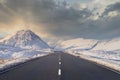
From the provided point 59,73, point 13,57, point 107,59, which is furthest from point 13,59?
point 59,73

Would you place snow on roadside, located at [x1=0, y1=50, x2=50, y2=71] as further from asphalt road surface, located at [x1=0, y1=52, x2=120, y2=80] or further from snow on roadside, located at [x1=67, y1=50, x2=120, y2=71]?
snow on roadside, located at [x1=67, y1=50, x2=120, y2=71]

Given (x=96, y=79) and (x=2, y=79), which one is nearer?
(x=2, y=79)

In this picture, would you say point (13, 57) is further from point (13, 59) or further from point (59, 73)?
point (59, 73)

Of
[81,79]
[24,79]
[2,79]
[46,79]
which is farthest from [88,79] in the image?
[2,79]

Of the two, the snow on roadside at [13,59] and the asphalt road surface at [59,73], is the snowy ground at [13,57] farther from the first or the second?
the asphalt road surface at [59,73]

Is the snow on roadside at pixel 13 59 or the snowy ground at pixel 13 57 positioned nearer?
the snow on roadside at pixel 13 59

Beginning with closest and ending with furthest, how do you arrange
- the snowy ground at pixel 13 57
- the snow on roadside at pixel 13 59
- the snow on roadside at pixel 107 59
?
the snow on roadside at pixel 13 59 → the snow on roadside at pixel 107 59 → the snowy ground at pixel 13 57

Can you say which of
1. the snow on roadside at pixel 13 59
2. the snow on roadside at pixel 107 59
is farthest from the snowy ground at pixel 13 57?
the snow on roadside at pixel 107 59

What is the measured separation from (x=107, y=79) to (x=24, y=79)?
18.2ft

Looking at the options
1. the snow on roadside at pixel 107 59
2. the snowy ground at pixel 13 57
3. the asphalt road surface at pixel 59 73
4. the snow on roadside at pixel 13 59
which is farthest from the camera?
the snowy ground at pixel 13 57

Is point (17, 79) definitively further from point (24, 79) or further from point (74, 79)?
point (74, 79)

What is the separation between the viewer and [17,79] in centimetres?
1502

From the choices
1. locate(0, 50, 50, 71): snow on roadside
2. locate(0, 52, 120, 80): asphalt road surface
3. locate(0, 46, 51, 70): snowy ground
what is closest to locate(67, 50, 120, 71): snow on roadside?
locate(0, 52, 120, 80): asphalt road surface

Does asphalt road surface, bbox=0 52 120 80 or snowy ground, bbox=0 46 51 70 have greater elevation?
snowy ground, bbox=0 46 51 70
